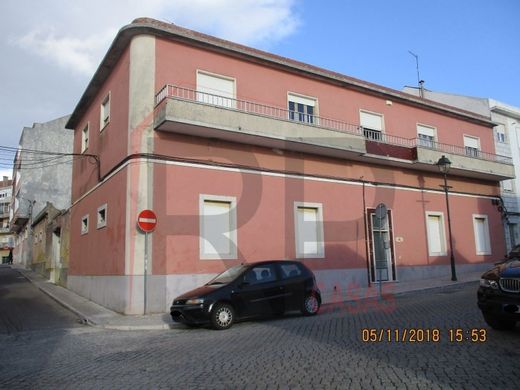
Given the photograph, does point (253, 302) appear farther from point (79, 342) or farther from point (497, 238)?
point (497, 238)

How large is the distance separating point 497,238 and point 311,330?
1787 centimetres

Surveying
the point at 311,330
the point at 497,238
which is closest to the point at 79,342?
the point at 311,330

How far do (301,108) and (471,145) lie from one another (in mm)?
10917

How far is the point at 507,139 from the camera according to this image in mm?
26047

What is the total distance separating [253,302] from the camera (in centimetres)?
1005

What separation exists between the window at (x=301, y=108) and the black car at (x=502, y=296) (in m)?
10.2

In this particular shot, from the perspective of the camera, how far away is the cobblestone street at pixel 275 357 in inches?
202

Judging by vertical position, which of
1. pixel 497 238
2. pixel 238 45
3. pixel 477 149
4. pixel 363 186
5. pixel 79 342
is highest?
pixel 238 45

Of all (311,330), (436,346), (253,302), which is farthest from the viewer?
(253,302)

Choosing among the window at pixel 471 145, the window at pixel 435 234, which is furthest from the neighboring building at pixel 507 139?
the window at pixel 435 234

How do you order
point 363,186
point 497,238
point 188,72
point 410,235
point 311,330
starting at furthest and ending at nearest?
1. point 497,238
2. point 410,235
3. point 363,186
4. point 188,72
5. point 311,330

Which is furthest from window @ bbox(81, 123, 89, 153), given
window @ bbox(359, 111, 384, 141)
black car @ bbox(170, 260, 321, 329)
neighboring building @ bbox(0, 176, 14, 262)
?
neighboring building @ bbox(0, 176, 14, 262)

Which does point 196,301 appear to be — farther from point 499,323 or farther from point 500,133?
point 500,133

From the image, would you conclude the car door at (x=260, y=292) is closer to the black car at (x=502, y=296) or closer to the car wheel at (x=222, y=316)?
the car wheel at (x=222, y=316)
